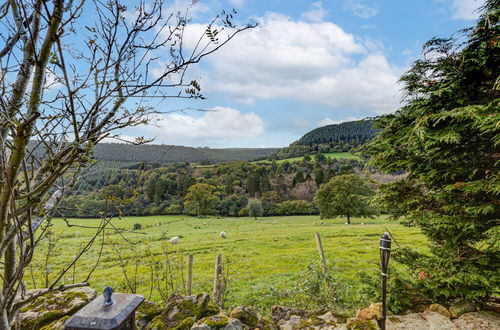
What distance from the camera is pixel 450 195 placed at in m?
4.42

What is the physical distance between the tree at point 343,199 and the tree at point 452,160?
27335 millimetres

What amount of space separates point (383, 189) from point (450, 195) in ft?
3.62

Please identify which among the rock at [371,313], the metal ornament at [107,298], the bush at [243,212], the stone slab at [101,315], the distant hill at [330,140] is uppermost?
the distant hill at [330,140]

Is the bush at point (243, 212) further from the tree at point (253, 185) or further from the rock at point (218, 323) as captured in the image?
the rock at point (218, 323)

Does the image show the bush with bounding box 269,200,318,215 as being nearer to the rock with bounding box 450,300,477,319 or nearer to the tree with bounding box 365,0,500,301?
the tree with bounding box 365,0,500,301

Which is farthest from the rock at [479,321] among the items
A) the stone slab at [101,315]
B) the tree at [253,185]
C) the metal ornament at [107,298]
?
the tree at [253,185]

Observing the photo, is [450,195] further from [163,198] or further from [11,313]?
[163,198]

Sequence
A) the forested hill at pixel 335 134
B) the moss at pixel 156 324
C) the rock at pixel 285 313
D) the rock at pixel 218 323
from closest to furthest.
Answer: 1. the rock at pixel 218 323
2. the moss at pixel 156 324
3. the rock at pixel 285 313
4. the forested hill at pixel 335 134

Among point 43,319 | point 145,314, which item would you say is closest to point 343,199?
point 145,314

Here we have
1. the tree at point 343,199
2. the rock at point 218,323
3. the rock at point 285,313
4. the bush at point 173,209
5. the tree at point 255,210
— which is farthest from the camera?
the bush at point 173,209

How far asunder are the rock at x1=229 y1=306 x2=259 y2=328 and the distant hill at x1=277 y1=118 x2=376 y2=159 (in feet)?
277

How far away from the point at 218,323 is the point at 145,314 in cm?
125

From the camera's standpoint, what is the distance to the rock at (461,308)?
163 inches

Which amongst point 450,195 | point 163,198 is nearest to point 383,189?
point 450,195
